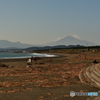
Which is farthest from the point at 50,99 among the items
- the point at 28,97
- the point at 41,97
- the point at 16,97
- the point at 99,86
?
the point at 99,86

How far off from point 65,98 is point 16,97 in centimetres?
369

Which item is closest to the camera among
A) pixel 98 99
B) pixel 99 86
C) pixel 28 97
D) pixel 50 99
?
pixel 98 99

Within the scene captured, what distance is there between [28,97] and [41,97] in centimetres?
99

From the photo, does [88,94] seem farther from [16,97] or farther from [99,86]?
[16,97]

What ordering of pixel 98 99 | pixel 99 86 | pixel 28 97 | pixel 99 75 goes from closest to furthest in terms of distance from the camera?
pixel 98 99 < pixel 28 97 < pixel 99 86 < pixel 99 75

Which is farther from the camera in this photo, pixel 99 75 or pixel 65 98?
pixel 99 75

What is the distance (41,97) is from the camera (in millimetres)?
10688

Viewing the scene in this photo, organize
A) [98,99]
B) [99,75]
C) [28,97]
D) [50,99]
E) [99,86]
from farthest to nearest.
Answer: [99,75] < [99,86] < [28,97] < [50,99] < [98,99]

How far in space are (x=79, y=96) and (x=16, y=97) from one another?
15.5 ft

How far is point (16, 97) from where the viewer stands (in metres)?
10.9

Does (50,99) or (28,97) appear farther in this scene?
(28,97)

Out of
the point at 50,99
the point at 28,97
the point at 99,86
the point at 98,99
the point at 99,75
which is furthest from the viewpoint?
the point at 99,75

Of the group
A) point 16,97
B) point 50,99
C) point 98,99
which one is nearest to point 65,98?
point 50,99

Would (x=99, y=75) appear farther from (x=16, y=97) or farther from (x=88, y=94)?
(x=16, y=97)
